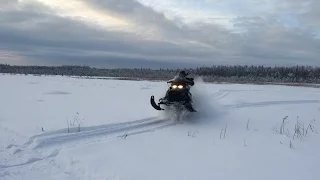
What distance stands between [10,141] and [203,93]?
873 centimetres

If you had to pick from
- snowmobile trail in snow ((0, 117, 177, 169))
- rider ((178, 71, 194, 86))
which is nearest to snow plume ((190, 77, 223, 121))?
rider ((178, 71, 194, 86))

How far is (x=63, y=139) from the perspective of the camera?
837 centimetres

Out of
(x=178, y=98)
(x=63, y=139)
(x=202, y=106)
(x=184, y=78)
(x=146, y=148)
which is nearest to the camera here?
(x=146, y=148)

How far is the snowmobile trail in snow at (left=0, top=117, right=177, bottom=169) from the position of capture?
6.68 m

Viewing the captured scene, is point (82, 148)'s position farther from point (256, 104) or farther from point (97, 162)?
point (256, 104)

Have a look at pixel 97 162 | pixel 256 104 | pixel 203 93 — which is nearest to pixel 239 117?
pixel 203 93

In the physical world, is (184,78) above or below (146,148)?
above

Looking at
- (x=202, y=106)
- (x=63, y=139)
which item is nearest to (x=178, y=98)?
(x=202, y=106)

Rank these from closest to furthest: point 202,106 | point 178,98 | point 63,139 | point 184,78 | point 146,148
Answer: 1. point 146,148
2. point 63,139
3. point 178,98
4. point 184,78
5. point 202,106

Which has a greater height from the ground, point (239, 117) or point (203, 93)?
point (203, 93)

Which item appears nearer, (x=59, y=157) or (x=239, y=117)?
(x=59, y=157)

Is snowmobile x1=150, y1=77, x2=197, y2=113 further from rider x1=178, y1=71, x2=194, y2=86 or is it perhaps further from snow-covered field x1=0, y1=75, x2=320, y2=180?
snow-covered field x1=0, y1=75, x2=320, y2=180

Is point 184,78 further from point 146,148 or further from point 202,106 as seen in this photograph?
point 146,148

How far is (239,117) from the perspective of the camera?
14242 mm
